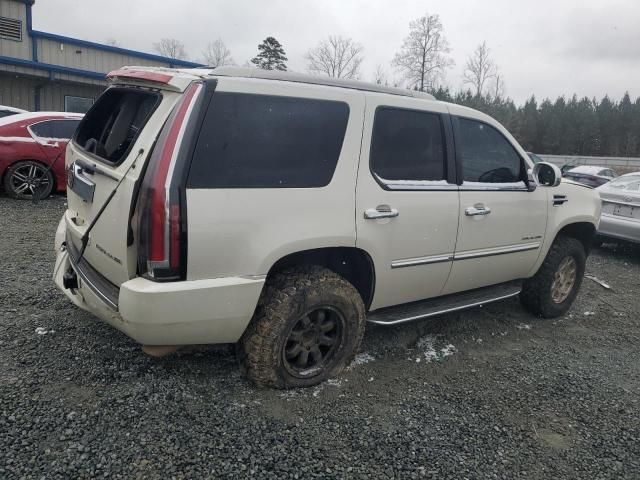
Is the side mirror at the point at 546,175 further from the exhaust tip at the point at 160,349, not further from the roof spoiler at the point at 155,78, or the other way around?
the exhaust tip at the point at 160,349

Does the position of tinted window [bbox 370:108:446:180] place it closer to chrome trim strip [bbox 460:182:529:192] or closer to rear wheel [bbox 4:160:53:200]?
chrome trim strip [bbox 460:182:529:192]

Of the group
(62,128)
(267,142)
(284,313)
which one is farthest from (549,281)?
(62,128)

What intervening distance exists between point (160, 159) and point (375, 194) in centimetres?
131

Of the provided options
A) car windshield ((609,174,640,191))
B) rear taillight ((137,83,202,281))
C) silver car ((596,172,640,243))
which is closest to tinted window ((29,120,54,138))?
rear taillight ((137,83,202,281))

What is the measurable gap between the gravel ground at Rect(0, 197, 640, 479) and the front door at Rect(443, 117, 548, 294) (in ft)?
2.07

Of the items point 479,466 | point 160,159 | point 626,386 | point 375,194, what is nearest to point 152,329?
point 160,159

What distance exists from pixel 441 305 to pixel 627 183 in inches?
234

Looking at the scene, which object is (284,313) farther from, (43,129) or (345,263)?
(43,129)

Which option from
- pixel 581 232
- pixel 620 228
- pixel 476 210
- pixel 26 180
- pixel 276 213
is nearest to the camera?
pixel 276 213

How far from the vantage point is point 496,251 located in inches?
159

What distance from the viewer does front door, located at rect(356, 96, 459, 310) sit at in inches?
127

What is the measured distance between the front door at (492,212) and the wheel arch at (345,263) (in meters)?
0.77

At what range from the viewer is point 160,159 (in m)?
2.56

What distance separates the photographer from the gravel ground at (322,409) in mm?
2496
